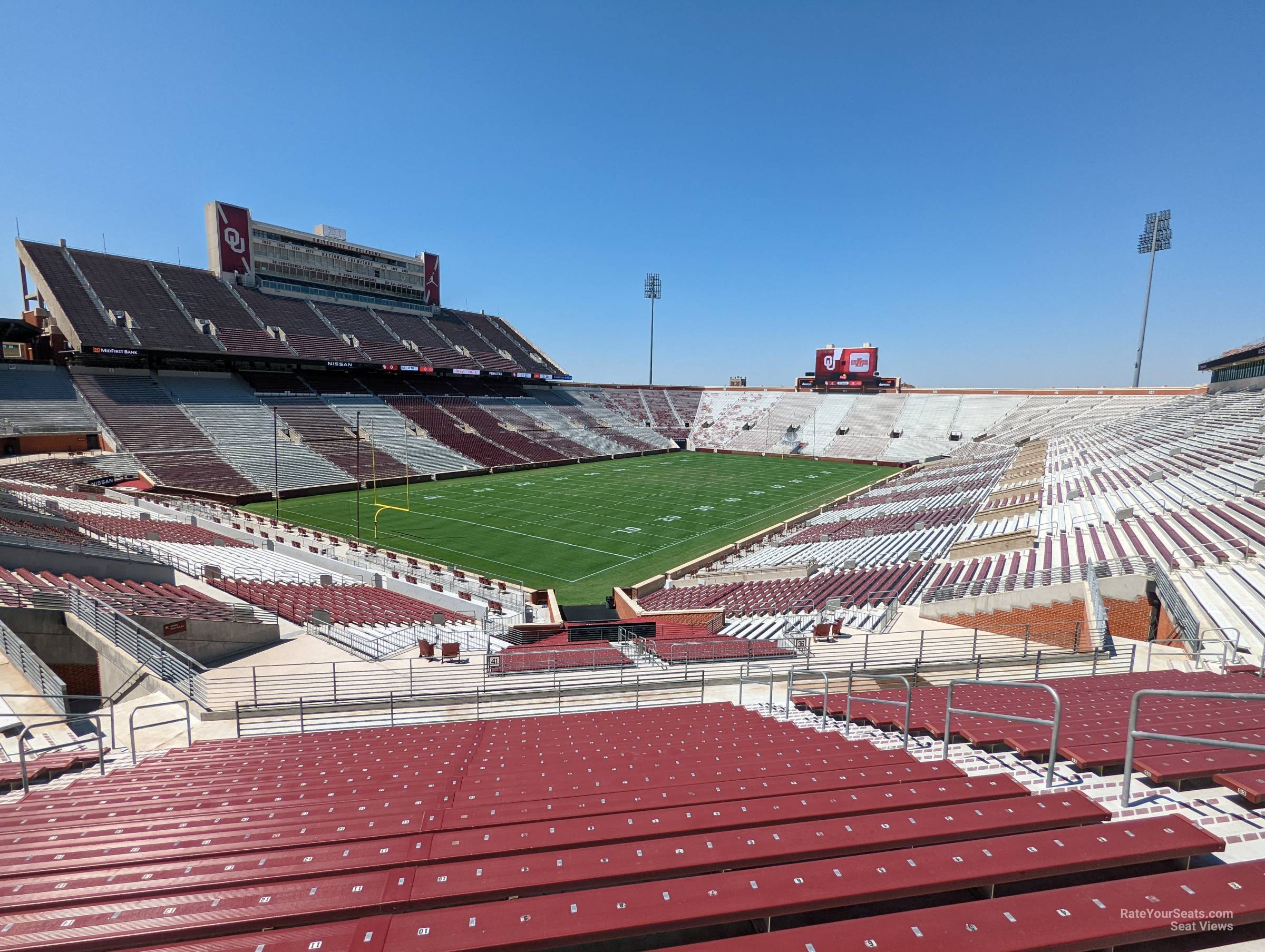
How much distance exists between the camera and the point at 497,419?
61.2m

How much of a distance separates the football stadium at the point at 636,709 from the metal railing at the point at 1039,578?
0.12 meters

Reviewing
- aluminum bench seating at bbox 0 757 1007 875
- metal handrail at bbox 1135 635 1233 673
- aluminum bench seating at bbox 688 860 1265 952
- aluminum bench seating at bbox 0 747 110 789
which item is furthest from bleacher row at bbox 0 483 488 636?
metal handrail at bbox 1135 635 1233 673

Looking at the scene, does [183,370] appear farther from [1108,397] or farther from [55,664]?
[1108,397]

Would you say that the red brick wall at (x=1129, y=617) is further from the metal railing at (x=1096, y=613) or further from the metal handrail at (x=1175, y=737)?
the metal handrail at (x=1175, y=737)

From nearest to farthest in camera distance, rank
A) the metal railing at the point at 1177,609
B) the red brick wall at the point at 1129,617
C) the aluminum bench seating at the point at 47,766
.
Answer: the aluminum bench seating at the point at 47,766 < the metal railing at the point at 1177,609 < the red brick wall at the point at 1129,617

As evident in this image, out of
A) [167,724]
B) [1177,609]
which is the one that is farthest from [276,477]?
[1177,609]

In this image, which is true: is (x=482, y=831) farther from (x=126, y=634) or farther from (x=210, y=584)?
(x=210, y=584)

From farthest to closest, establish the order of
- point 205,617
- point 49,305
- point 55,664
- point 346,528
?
point 49,305
point 346,528
point 205,617
point 55,664

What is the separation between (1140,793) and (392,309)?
76.4 m

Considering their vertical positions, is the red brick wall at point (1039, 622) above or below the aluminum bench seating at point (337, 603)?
above

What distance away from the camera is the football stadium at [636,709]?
3270mm

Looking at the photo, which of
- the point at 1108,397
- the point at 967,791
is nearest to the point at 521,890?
the point at 967,791

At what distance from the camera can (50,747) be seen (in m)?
8.31

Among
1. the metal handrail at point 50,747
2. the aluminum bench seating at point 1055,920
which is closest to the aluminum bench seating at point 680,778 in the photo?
the aluminum bench seating at point 1055,920
